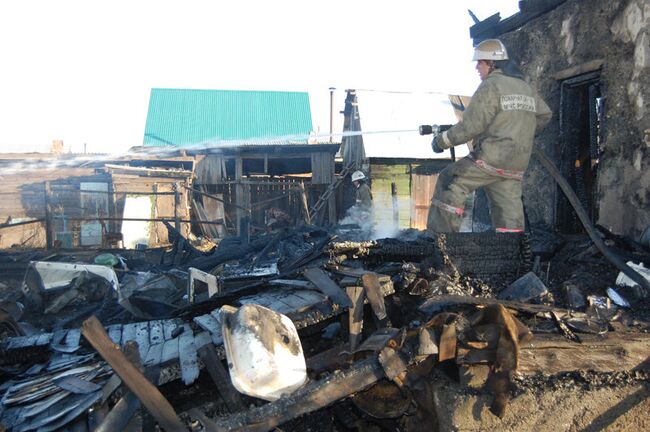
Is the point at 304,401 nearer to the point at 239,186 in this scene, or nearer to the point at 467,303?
the point at 467,303

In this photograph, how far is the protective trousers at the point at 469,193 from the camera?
4.57 meters

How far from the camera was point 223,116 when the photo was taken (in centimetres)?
2292

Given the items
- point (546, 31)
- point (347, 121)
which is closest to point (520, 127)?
point (546, 31)

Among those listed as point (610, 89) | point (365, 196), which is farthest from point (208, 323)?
point (365, 196)

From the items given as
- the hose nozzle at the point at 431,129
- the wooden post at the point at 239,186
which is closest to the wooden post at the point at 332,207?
the wooden post at the point at 239,186

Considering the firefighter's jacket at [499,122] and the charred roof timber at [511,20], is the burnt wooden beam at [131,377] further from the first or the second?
the charred roof timber at [511,20]

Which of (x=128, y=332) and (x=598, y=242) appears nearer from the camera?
(x=128, y=332)

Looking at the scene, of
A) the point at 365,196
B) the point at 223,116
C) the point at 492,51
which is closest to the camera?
the point at 492,51

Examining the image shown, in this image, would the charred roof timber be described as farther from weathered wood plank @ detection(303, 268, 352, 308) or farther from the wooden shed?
the wooden shed

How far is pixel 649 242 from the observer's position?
4.35 m

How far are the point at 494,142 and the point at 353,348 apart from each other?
2628 mm

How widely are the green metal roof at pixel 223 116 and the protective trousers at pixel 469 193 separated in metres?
16.0

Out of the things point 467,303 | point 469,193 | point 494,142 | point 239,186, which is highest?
point 494,142

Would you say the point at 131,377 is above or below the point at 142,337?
above
